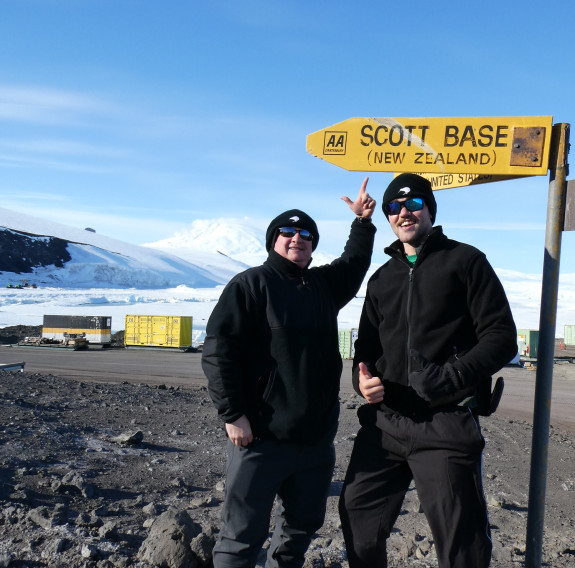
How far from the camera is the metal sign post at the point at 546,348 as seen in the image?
2.85m

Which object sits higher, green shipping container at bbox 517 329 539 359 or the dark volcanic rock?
the dark volcanic rock

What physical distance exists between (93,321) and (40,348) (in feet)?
8.07

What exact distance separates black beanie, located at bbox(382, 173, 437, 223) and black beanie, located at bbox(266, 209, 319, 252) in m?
0.39

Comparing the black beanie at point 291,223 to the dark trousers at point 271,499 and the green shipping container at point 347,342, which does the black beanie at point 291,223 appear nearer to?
the dark trousers at point 271,499

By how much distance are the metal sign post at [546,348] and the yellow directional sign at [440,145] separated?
3.4 inches

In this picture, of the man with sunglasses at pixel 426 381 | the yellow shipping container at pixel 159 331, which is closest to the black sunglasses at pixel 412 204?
the man with sunglasses at pixel 426 381

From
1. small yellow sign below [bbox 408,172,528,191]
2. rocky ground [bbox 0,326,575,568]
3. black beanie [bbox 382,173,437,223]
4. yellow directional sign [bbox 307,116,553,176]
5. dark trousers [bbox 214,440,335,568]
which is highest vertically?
yellow directional sign [bbox 307,116,553,176]

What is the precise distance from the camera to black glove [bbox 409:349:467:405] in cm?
251

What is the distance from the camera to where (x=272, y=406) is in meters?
2.85

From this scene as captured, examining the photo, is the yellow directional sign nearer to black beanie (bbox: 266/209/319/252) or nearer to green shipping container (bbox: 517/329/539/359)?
black beanie (bbox: 266/209/319/252)

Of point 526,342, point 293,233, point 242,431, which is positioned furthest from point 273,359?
point 526,342

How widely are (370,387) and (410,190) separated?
0.87m

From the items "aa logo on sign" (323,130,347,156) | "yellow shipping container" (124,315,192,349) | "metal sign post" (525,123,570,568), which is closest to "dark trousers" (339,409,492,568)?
"metal sign post" (525,123,570,568)

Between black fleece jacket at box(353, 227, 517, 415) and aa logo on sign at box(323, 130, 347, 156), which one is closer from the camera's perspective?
black fleece jacket at box(353, 227, 517, 415)
